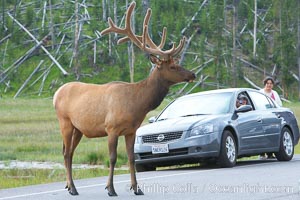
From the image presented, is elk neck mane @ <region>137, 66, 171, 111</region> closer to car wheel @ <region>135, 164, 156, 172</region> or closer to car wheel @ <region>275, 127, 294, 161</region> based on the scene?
car wheel @ <region>135, 164, 156, 172</region>

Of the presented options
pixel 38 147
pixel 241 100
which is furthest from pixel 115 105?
pixel 38 147

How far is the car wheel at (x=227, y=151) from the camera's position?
1688 centimetres

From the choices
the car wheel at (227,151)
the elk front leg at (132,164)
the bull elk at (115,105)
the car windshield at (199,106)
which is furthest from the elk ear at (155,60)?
the car windshield at (199,106)

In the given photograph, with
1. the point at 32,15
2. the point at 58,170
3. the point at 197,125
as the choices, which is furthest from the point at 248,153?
the point at 32,15

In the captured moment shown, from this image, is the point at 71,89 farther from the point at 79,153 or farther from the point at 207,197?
the point at 79,153

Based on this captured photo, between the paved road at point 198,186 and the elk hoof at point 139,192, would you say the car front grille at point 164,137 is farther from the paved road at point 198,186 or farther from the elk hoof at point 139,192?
the elk hoof at point 139,192

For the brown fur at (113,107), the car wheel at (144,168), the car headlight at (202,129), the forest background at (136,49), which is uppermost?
the brown fur at (113,107)

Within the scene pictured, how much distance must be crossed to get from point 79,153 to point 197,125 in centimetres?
832

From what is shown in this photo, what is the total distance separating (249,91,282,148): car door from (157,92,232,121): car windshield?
991 mm

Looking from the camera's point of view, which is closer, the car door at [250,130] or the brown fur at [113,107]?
the brown fur at [113,107]

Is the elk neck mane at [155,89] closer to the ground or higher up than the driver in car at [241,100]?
higher up

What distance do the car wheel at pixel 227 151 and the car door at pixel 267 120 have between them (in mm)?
1312

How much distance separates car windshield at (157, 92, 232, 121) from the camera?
1795 cm

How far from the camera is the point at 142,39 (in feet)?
43.2
